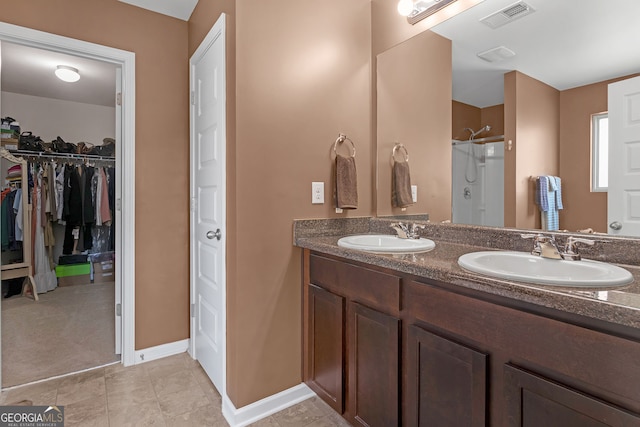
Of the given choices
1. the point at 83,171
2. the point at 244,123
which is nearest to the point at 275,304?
the point at 244,123

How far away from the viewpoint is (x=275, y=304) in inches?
67.6

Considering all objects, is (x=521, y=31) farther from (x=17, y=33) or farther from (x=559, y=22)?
(x=17, y=33)

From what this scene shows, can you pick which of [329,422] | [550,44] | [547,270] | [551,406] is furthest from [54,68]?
[551,406]

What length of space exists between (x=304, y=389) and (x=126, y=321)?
131 centimetres

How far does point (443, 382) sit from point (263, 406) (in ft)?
3.46

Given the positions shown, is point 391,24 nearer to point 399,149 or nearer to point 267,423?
point 399,149

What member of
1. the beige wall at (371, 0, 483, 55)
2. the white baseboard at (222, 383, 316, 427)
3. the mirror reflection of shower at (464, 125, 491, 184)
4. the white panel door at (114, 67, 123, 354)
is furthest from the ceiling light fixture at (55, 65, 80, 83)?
the mirror reflection of shower at (464, 125, 491, 184)

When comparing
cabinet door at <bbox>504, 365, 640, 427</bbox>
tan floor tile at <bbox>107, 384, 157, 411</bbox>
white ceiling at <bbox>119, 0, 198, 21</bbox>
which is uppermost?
white ceiling at <bbox>119, 0, 198, 21</bbox>

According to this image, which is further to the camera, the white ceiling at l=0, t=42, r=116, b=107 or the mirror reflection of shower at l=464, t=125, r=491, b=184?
the white ceiling at l=0, t=42, r=116, b=107

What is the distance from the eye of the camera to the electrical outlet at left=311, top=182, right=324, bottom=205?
1.82 m

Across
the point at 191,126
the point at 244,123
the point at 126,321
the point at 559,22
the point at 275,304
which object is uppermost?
the point at 559,22

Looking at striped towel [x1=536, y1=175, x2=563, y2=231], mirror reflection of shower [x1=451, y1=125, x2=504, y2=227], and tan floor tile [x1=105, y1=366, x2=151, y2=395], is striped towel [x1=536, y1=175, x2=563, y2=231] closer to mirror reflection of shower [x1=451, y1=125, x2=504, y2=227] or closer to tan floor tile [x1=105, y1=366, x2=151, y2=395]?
mirror reflection of shower [x1=451, y1=125, x2=504, y2=227]

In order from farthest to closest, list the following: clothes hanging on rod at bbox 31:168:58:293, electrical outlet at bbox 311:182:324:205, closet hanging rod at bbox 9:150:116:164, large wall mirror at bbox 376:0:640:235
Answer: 1. closet hanging rod at bbox 9:150:116:164
2. clothes hanging on rod at bbox 31:168:58:293
3. electrical outlet at bbox 311:182:324:205
4. large wall mirror at bbox 376:0:640:235

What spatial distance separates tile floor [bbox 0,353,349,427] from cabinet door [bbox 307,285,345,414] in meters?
0.20
